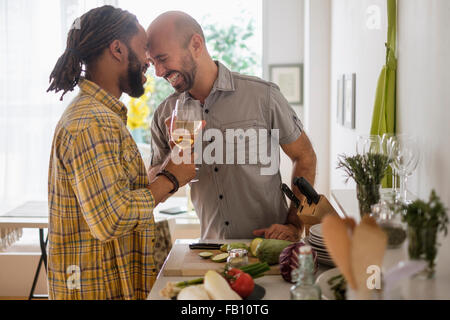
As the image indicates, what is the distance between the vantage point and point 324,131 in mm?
4820

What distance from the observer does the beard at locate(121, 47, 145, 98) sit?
1637 mm

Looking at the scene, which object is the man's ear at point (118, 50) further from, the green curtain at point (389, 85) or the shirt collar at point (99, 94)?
the green curtain at point (389, 85)

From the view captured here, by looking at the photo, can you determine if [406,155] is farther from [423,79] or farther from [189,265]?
[189,265]

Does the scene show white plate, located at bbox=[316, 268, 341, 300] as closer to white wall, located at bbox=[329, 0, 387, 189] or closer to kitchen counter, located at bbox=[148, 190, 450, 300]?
kitchen counter, located at bbox=[148, 190, 450, 300]

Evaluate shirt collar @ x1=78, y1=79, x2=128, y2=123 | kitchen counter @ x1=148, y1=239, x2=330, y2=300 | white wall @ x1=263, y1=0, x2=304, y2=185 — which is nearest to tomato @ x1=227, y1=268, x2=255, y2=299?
kitchen counter @ x1=148, y1=239, x2=330, y2=300

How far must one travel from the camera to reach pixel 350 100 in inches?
132

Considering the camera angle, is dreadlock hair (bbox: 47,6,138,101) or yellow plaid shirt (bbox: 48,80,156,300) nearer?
yellow plaid shirt (bbox: 48,80,156,300)

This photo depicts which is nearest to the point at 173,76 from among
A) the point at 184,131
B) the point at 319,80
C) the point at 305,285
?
the point at 184,131

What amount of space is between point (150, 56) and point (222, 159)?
20.6 inches

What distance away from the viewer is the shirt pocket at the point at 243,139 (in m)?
2.09

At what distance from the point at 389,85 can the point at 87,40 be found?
1.25 meters

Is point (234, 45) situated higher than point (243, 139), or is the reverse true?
point (234, 45)

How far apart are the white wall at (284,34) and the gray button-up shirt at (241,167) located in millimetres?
2964
